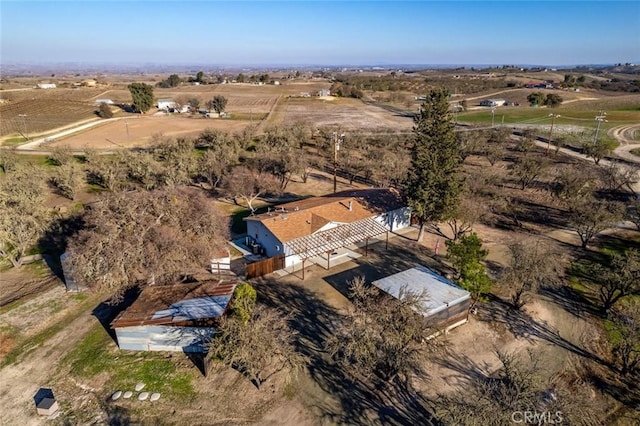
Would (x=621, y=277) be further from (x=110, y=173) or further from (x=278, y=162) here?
(x=110, y=173)

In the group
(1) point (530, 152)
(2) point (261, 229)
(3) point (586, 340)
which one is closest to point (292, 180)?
(2) point (261, 229)

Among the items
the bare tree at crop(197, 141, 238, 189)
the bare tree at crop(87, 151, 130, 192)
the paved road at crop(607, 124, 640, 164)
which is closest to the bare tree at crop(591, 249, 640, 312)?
the bare tree at crop(197, 141, 238, 189)

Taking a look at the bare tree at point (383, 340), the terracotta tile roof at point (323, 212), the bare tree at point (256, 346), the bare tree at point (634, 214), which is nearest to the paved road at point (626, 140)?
the bare tree at point (634, 214)

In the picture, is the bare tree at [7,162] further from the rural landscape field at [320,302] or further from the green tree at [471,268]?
the green tree at [471,268]

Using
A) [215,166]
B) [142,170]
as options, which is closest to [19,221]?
[142,170]

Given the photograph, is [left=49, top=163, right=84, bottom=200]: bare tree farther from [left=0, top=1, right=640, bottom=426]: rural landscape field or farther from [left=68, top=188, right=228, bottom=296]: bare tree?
[left=68, top=188, right=228, bottom=296]: bare tree

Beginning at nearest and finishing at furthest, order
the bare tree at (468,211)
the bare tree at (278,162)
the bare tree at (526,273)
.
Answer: the bare tree at (526,273) → the bare tree at (468,211) → the bare tree at (278,162)
